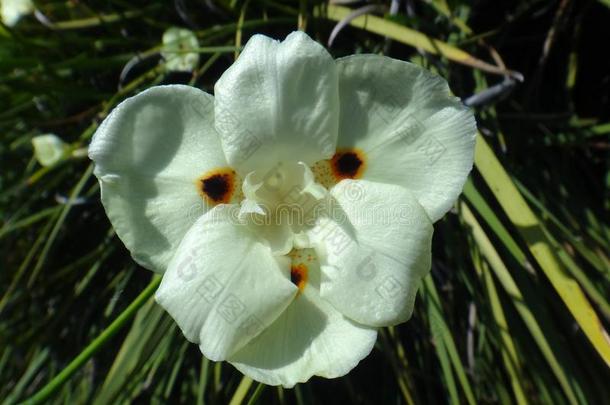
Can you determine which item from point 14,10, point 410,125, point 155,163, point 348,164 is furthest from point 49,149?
point 410,125

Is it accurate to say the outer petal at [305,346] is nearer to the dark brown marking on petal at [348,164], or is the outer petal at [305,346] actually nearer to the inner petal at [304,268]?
the inner petal at [304,268]

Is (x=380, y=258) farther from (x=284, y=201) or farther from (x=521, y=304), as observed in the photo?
(x=521, y=304)

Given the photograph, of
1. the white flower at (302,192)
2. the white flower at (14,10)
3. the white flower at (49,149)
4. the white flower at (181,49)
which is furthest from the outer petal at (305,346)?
the white flower at (14,10)

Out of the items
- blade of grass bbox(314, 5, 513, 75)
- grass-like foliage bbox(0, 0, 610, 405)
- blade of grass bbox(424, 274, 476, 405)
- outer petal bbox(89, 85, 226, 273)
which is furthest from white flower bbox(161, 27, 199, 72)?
blade of grass bbox(424, 274, 476, 405)

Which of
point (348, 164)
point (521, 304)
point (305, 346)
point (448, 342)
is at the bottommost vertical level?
point (448, 342)

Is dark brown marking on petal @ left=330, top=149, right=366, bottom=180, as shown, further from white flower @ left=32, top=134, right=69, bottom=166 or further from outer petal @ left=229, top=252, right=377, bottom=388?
white flower @ left=32, top=134, right=69, bottom=166
